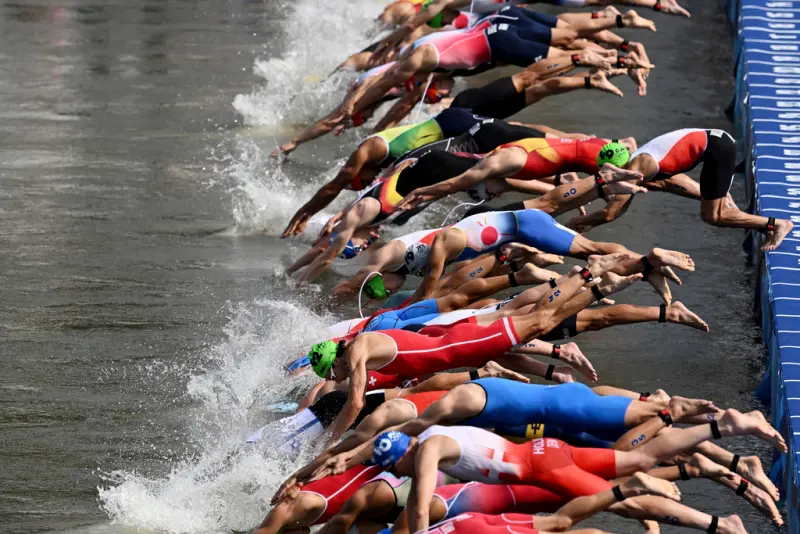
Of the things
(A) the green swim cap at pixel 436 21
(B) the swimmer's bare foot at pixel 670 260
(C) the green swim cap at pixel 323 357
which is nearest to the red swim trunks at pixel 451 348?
(C) the green swim cap at pixel 323 357

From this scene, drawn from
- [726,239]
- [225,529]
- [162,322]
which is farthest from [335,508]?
[726,239]

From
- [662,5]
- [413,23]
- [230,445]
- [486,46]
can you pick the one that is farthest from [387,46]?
[230,445]

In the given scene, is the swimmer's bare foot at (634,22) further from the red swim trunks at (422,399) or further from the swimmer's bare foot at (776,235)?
the red swim trunks at (422,399)

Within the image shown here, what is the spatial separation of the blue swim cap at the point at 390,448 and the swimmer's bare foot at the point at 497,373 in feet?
4.20

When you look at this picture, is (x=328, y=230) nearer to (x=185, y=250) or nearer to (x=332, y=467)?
(x=185, y=250)

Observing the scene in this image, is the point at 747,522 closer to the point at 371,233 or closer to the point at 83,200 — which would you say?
the point at 371,233

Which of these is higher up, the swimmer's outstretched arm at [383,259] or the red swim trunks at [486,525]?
the red swim trunks at [486,525]

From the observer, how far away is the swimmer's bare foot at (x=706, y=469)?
6475 millimetres

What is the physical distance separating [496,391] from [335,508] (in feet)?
3.88

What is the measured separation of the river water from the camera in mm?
8242

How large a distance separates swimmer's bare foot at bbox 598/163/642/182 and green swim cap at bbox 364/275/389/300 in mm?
1976

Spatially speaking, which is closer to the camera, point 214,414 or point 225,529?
point 225,529

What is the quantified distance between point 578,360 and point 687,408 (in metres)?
1.46

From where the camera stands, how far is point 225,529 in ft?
25.3
